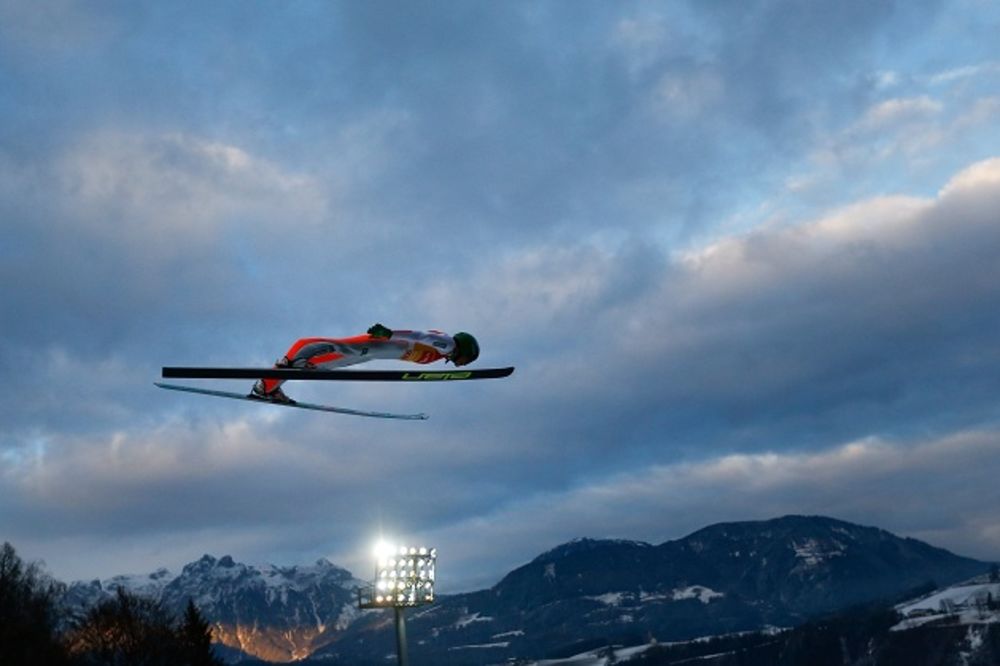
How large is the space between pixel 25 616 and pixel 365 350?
46.6 meters

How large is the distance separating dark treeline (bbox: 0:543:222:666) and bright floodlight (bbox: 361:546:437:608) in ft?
62.5

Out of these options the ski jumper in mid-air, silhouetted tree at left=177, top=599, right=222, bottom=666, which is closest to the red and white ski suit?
the ski jumper in mid-air

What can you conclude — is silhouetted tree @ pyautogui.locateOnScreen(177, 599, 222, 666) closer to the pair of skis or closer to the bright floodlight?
the bright floodlight

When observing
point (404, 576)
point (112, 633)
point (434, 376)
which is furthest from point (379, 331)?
point (112, 633)

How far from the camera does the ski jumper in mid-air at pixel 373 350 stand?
19.0m

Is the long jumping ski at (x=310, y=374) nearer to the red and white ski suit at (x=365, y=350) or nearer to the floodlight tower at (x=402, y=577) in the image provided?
the red and white ski suit at (x=365, y=350)

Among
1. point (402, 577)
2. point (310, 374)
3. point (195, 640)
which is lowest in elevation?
point (195, 640)

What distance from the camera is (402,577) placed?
44.8 m

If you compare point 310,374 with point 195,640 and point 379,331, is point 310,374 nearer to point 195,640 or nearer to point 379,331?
point 379,331

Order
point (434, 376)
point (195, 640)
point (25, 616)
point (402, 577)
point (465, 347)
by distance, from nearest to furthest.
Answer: point (465, 347), point (434, 376), point (402, 577), point (25, 616), point (195, 640)

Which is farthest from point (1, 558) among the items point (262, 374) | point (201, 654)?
point (262, 374)

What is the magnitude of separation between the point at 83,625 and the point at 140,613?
3.83m

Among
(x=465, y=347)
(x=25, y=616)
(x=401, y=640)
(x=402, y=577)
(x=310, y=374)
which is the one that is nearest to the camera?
(x=310, y=374)

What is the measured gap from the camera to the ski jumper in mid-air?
1902cm
